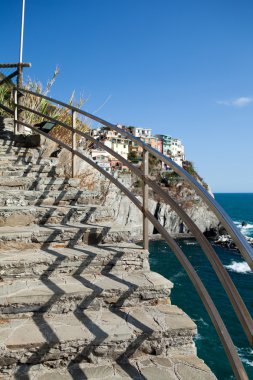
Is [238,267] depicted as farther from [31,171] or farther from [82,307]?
[82,307]

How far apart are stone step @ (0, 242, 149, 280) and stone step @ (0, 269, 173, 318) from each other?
67 millimetres

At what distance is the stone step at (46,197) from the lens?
12.9 feet

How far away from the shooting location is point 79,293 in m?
2.45

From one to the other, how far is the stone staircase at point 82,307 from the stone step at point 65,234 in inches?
0.4

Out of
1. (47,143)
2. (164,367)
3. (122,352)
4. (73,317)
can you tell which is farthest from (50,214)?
(47,143)

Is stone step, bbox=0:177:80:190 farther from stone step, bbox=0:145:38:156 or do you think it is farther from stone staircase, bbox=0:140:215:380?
stone step, bbox=0:145:38:156

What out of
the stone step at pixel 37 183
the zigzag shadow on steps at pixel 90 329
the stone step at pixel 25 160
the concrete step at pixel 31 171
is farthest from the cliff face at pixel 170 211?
the zigzag shadow on steps at pixel 90 329

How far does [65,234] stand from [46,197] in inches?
43.3

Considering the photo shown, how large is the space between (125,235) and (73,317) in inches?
47.2

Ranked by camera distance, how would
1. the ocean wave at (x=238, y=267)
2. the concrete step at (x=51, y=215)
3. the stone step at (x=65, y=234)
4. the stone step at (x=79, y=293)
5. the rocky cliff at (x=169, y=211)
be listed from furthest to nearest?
1. the rocky cliff at (x=169, y=211)
2. the ocean wave at (x=238, y=267)
3. the concrete step at (x=51, y=215)
4. the stone step at (x=65, y=234)
5. the stone step at (x=79, y=293)

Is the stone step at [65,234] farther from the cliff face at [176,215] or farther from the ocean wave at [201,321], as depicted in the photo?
the cliff face at [176,215]

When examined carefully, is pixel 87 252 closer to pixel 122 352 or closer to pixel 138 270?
pixel 138 270

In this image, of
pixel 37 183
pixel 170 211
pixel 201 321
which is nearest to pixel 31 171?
pixel 37 183

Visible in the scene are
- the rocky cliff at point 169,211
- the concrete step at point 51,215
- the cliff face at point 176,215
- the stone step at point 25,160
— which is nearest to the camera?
the concrete step at point 51,215
